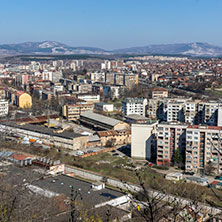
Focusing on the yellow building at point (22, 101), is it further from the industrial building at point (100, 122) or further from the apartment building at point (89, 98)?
the industrial building at point (100, 122)

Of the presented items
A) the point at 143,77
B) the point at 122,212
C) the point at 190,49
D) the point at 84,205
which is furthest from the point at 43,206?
the point at 190,49

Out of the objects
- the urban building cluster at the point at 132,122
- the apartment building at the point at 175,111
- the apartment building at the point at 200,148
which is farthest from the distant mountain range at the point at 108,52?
the apartment building at the point at 200,148

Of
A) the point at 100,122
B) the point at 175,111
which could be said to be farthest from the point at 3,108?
the point at 175,111

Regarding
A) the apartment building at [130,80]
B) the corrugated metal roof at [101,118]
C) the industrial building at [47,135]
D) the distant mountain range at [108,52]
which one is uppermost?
the distant mountain range at [108,52]

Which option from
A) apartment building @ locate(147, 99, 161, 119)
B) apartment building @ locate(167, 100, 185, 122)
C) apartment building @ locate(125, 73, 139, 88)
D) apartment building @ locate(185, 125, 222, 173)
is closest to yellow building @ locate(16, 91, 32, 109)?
apartment building @ locate(147, 99, 161, 119)

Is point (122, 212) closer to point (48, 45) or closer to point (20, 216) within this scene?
point (20, 216)

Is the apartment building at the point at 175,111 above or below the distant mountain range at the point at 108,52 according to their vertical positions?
below

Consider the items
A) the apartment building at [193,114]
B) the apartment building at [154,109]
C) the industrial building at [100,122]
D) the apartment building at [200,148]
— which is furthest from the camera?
the apartment building at [154,109]
